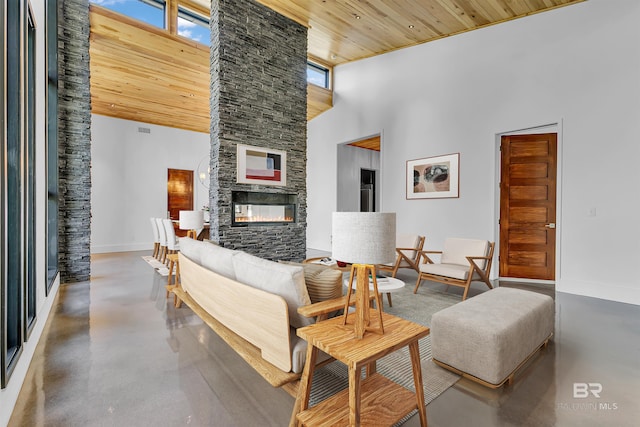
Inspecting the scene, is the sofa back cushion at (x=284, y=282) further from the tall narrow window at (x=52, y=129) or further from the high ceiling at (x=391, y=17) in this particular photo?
the high ceiling at (x=391, y=17)

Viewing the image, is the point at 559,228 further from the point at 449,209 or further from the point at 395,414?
the point at 395,414

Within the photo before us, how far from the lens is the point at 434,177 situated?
5.23m

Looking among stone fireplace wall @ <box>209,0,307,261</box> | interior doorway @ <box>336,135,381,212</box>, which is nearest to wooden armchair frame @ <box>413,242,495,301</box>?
stone fireplace wall @ <box>209,0,307,261</box>

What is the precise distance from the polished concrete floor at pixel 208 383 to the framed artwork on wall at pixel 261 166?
264 centimetres

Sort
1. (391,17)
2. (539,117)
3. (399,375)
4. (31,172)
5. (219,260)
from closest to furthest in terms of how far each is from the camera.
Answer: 1. (399,375)
2. (219,260)
3. (31,172)
4. (539,117)
5. (391,17)

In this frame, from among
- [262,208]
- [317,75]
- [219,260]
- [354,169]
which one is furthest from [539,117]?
[219,260]

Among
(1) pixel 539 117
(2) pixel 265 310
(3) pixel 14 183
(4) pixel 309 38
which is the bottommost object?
(2) pixel 265 310

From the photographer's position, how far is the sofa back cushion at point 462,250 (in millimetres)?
3758

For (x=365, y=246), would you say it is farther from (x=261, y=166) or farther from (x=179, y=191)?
(x=179, y=191)

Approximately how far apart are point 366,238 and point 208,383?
4.39 ft

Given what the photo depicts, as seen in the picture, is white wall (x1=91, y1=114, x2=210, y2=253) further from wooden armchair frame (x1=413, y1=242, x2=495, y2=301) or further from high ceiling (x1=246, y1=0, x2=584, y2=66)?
wooden armchair frame (x1=413, y1=242, x2=495, y2=301)

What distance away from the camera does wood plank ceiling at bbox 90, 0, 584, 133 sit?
431cm

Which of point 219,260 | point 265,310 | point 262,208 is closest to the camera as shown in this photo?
point 265,310

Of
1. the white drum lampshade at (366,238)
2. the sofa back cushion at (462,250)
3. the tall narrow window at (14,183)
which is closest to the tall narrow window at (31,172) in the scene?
the tall narrow window at (14,183)
